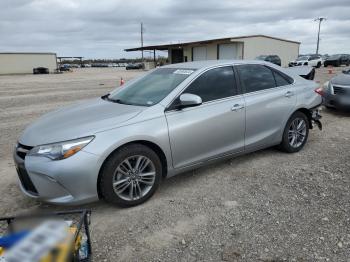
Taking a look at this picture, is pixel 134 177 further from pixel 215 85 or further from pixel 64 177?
pixel 215 85

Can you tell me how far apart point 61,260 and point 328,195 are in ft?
10.2

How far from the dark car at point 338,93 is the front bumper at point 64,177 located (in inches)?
259

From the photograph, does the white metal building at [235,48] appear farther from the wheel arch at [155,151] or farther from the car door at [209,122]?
the wheel arch at [155,151]

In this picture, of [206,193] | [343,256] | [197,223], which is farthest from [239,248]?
[206,193]

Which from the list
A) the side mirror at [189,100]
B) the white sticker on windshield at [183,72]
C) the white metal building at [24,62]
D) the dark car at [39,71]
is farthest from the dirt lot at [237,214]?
the white metal building at [24,62]

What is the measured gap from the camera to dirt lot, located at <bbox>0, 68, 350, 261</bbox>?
9.09 ft

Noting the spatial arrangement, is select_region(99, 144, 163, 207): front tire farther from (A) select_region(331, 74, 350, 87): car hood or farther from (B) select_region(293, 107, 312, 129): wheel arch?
(A) select_region(331, 74, 350, 87): car hood

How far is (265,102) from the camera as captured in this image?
4504mm

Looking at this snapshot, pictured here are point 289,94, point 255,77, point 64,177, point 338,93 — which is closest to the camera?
point 64,177

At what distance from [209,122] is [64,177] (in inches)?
70.6

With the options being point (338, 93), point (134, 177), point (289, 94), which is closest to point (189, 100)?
point (134, 177)

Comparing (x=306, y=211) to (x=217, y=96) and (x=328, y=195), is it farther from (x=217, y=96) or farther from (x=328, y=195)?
(x=217, y=96)

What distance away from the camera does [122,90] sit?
4.59 m

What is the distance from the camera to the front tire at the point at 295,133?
→ 489cm
